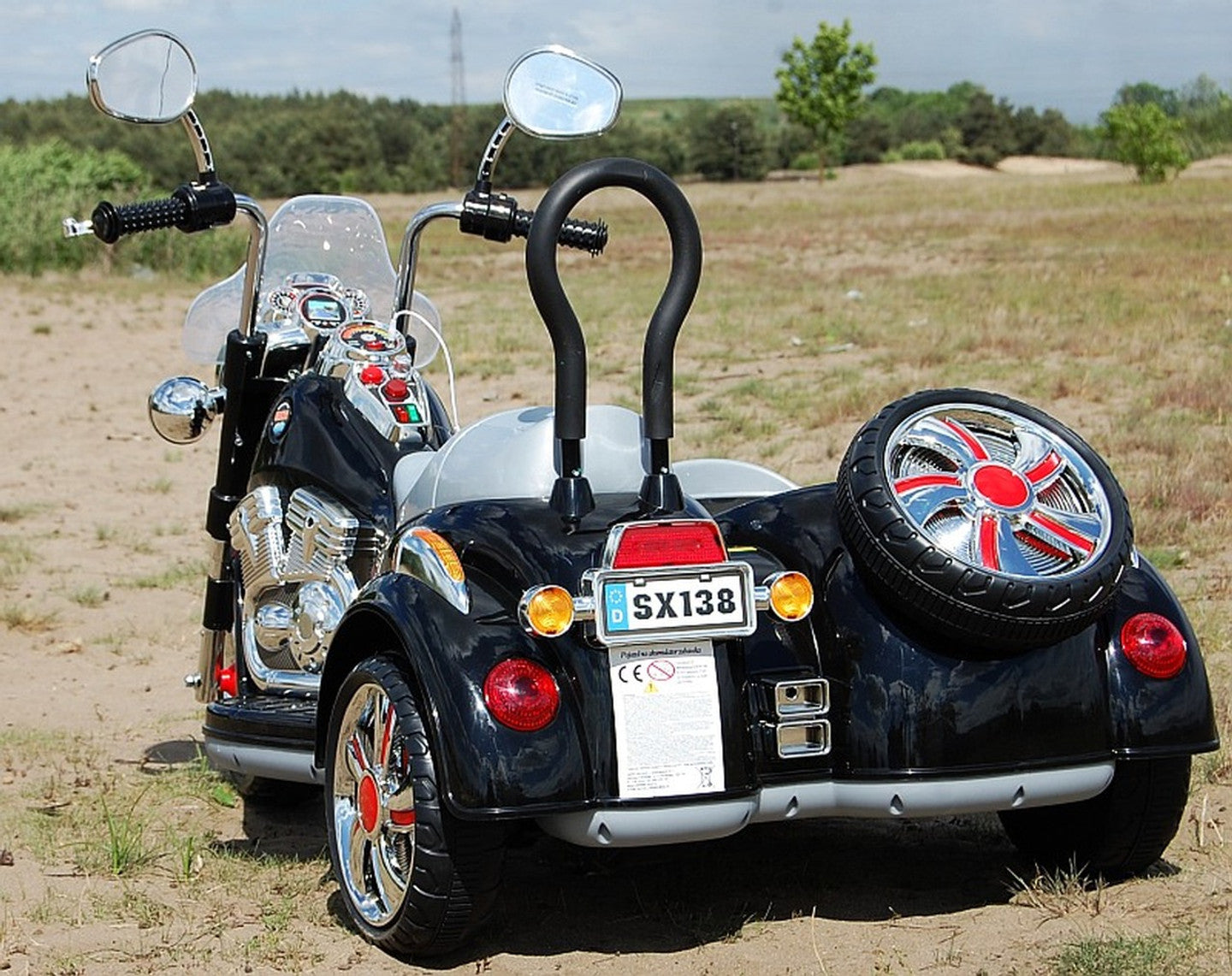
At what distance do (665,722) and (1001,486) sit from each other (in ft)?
2.70

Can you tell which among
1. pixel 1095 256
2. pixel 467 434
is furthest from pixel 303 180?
pixel 467 434

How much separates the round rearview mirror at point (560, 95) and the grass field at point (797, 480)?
5.78 ft

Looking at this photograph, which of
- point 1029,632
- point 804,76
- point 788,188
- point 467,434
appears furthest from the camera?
point 804,76

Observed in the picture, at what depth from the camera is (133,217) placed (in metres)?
4.60

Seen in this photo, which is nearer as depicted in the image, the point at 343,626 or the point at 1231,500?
the point at 343,626

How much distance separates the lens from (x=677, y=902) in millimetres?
3982

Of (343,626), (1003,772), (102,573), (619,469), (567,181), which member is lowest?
(102,573)

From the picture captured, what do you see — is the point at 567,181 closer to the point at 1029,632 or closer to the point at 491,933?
the point at 1029,632

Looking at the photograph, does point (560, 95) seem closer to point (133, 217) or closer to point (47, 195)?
point (133, 217)

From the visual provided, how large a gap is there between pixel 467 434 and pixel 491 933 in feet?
3.52

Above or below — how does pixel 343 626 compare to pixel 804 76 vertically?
below

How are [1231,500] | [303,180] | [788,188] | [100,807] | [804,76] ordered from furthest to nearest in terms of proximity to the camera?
[804,76] → [303,180] → [788,188] → [1231,500] → [100,807]

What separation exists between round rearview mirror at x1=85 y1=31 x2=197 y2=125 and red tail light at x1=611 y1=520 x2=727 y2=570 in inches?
75.4

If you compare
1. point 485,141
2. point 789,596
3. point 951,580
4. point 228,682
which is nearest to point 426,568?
point 789,596
